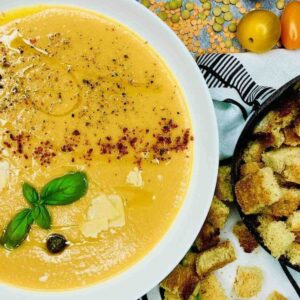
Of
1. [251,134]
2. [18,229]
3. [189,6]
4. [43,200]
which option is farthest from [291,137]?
[18,229]

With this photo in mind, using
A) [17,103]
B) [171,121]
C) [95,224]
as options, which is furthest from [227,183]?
[17,103]

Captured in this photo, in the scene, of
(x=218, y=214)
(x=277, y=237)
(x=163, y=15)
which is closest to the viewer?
(x=277, y=237)

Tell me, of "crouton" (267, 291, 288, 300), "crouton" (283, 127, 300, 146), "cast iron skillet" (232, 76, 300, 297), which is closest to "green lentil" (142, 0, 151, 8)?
"cast iron skillet" (232, 76, 300, 297)

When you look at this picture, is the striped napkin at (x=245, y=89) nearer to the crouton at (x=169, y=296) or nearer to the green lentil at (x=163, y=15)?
the crouton at (x=169, y=296)

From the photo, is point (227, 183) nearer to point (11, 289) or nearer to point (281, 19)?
point (281, 19)

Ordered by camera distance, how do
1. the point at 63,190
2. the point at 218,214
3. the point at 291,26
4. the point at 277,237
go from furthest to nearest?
the point at 291,26, the point at 218,214, the point at 277,237, the point at 63,190

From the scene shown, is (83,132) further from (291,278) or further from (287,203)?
(291,278)
